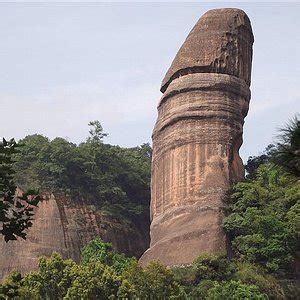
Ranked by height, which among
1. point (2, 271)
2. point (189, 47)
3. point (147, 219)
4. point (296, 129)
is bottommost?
point (296, 129)

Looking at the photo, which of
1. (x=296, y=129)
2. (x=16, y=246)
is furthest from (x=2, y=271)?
(x=296, y=129)

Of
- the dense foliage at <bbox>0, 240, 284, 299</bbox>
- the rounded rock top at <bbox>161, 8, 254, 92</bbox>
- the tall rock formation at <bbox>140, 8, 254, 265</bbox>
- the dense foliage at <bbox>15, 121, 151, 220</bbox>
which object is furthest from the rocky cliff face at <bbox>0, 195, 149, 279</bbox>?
the dense foliage at <bbox>0, 240, 284, 299</bbox>

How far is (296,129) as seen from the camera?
25.5 feet

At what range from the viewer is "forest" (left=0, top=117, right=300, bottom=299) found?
2764 centimetres

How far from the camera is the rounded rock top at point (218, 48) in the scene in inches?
1467

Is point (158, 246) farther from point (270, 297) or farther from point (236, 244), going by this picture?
point (270, 297)

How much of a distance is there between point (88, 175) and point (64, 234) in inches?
151

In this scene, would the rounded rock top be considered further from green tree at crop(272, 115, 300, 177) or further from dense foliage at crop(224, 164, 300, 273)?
green tree at crop(272, 115, 300, 177)

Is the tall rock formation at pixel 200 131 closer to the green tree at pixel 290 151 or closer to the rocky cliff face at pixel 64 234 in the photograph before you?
the rocky cliff face at pixel 64 234

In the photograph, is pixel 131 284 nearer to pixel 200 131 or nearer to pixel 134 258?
pixel 134 258

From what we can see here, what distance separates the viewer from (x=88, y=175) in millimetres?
42781

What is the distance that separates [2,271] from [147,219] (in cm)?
850

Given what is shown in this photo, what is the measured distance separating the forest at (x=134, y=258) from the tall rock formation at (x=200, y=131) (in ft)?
3.52

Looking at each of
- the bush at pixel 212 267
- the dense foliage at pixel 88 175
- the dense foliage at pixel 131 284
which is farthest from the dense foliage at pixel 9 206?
the dense foliage at pixel 88 175
